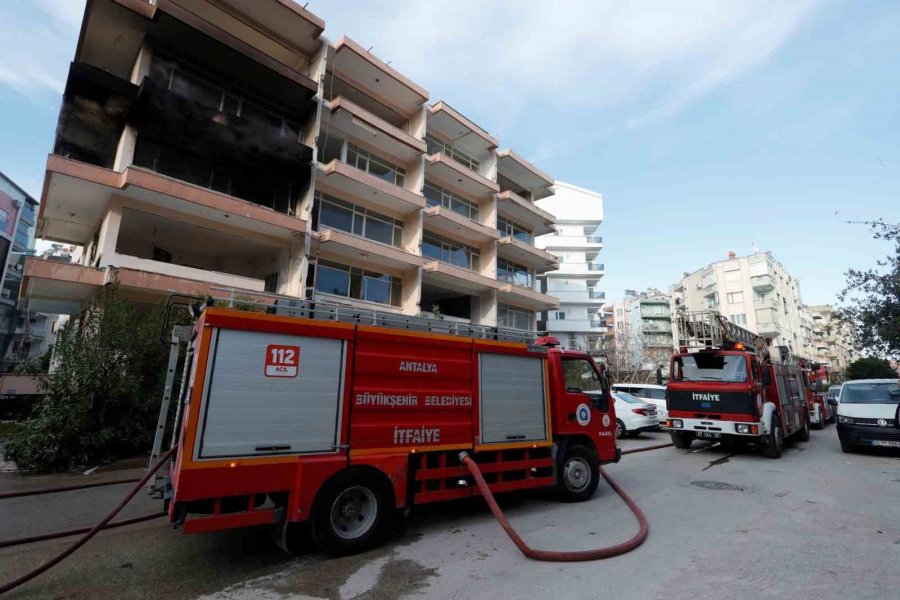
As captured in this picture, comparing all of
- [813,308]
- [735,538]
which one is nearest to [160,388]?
[735,538]

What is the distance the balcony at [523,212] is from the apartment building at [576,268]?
455 inches

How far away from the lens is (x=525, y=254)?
2955cm

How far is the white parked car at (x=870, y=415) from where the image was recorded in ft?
35.3

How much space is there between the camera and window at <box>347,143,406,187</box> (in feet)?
70.8

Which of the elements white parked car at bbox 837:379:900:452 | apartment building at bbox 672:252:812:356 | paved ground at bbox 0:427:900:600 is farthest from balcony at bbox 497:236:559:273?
apartment building at bbox 672:252:812:356

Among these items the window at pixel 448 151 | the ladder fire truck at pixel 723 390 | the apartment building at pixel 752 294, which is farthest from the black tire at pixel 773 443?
the apartment building at pixel 752 294

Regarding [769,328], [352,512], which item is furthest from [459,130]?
[769,328]

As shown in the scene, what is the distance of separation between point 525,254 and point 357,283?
13.3 m

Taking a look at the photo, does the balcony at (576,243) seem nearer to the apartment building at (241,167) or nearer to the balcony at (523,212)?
the balcony at (523,212)

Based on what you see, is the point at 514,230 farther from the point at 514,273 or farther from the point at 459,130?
the point at 459,130

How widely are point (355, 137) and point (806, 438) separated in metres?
21.9

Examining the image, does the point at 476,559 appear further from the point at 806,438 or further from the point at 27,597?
the point at 806,438

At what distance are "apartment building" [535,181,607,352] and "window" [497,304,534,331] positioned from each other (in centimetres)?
1438

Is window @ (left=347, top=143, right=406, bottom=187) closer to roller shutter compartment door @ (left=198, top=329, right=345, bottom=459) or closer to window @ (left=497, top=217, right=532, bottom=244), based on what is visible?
window @ (left=497, top=217, right=532, bottom=244)
